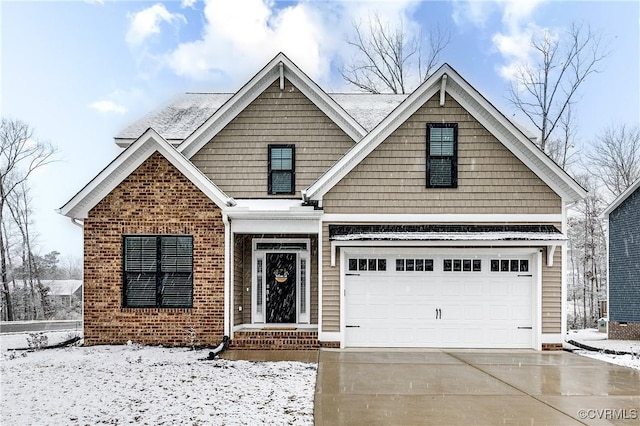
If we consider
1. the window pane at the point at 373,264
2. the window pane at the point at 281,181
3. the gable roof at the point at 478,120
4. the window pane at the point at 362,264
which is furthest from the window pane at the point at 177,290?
the window pane at the point at 373,264

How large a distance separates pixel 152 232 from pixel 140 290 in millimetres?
1349

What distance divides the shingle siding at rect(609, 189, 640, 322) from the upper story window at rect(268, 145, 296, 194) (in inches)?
429

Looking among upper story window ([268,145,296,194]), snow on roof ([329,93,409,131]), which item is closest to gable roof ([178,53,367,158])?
upper story window ([268,145,296,194])

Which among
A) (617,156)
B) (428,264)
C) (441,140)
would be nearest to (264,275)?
(428,264)

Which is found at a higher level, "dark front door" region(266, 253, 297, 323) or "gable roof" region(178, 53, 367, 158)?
"gable roof" region(178, 53, 367, 158)

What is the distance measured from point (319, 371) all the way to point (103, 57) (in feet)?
51.4

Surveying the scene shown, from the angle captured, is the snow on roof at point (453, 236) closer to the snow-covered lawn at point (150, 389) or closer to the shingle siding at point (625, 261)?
the snow-covered lawn at point (150, 389)

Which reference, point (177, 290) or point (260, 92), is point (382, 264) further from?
point (260, 92)

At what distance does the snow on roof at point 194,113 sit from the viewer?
54.3ft

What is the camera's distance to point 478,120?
13734mm

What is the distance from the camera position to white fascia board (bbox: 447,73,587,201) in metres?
13.4

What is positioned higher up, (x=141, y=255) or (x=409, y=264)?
(x=141, y=255)

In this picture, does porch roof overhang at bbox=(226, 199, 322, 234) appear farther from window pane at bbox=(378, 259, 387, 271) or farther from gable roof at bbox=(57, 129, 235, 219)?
window pane at bbox=(378, 259, 387, 271)

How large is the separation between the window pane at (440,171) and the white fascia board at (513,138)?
125cm
